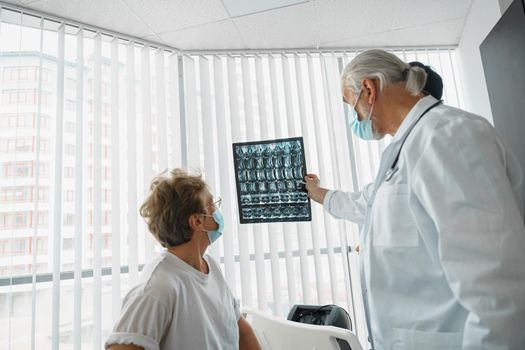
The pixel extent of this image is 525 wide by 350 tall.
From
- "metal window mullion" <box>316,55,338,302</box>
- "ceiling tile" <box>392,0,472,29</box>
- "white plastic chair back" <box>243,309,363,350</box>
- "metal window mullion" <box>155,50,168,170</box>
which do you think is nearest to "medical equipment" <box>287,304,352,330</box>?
"white plastic chair back" <box>243,309,363,350</box>

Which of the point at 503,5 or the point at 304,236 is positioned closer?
the point at 503,5

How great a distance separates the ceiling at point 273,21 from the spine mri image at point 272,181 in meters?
0.94

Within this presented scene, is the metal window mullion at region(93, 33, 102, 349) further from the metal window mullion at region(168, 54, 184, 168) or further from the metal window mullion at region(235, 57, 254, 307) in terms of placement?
the metal window mullion at region(235, 57, 254, 307)

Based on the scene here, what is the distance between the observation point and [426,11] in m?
2.26

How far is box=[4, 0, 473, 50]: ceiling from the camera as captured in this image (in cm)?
202

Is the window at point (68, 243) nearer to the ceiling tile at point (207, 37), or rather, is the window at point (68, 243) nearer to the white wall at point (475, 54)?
the ceiling tile at point (207, 37)

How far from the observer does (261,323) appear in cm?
147

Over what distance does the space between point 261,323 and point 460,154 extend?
3.51 feet

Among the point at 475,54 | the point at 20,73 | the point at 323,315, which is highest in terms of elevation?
the point at 475,54

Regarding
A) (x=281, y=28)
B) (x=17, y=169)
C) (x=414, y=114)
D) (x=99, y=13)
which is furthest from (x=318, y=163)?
(x=17, y=169)

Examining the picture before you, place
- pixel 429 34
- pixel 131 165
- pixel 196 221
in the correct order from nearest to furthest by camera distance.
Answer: pixel 196 221, pixel 131 165, pixel 429 34

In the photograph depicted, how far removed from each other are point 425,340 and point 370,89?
737mm

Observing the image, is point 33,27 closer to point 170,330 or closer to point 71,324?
point 71,324

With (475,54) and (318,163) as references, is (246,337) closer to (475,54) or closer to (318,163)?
(318,163)
